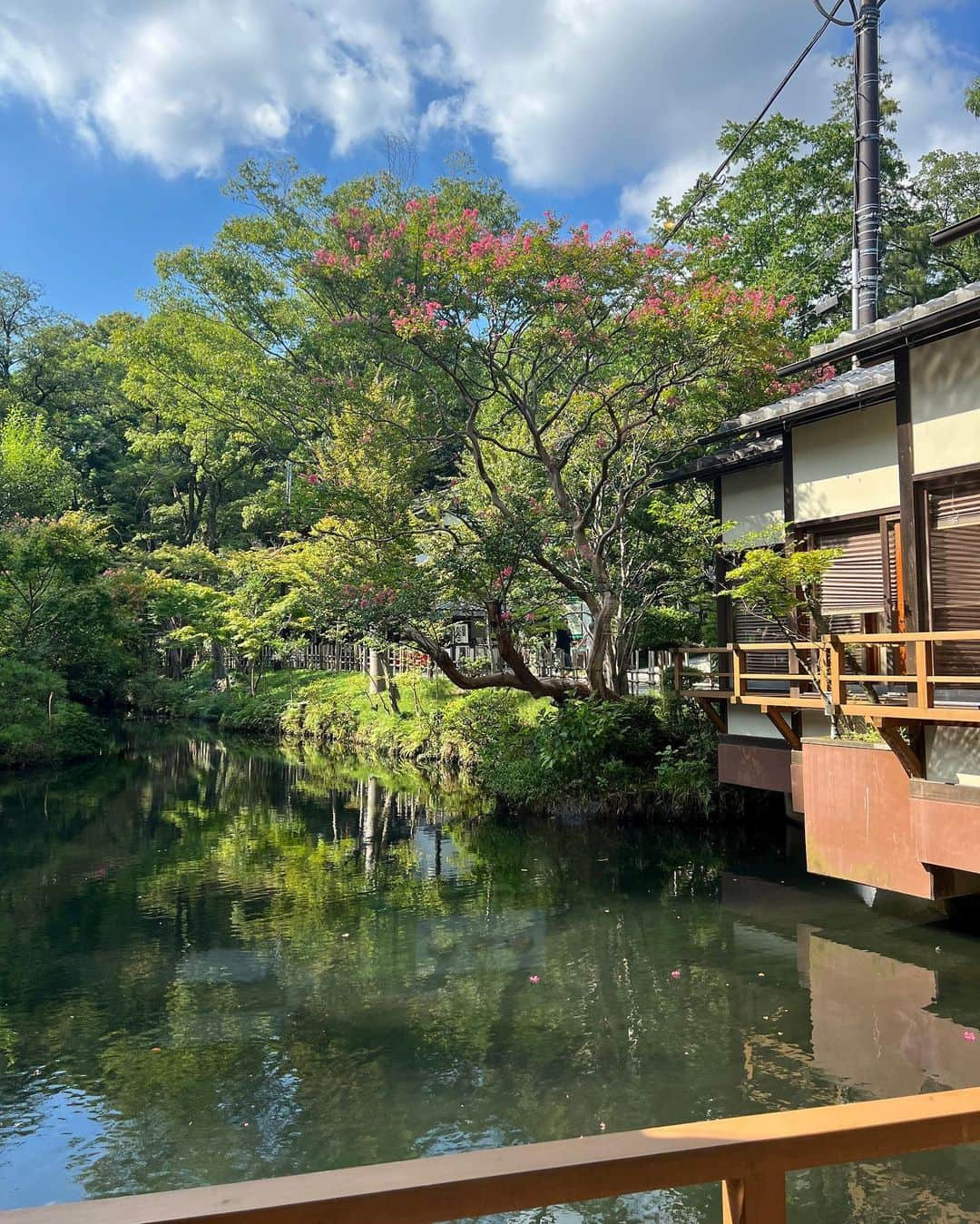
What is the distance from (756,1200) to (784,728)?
30.6 feet

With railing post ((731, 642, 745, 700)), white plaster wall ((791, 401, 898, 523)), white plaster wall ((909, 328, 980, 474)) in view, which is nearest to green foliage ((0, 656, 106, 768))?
railing post ((731, 642, 745, 700))

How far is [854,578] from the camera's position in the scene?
32.8 feet

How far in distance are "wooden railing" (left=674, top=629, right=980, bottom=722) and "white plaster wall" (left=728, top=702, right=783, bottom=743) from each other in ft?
0.85

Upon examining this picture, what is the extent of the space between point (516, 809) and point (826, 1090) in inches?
384

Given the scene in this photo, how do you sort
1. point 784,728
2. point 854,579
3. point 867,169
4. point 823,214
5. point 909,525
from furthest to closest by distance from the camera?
1. point 823,214
2. point 867,169
3. point 784,728
4. point 854,579
5. point 909,525

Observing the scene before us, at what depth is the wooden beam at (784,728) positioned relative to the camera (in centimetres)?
1030

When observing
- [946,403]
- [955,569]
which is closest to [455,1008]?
[955,569]

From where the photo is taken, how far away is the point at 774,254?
20203 millimetres

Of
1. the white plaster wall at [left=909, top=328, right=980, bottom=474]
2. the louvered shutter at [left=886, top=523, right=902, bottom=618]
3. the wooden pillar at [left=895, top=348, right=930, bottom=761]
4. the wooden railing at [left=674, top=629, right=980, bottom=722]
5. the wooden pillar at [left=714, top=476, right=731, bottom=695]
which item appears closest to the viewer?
the wooden railing at [left=674, top=629, right=980, bottom=722]

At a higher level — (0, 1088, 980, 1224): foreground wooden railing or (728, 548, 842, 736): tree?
(728, 548, 842, 736): tree

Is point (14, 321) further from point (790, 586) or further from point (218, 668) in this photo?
point (790, 586)

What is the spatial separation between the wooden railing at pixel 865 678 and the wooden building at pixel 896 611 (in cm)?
2

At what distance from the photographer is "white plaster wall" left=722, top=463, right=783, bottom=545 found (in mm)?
11422

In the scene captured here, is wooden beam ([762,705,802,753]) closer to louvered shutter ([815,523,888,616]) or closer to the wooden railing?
the wooden railing
